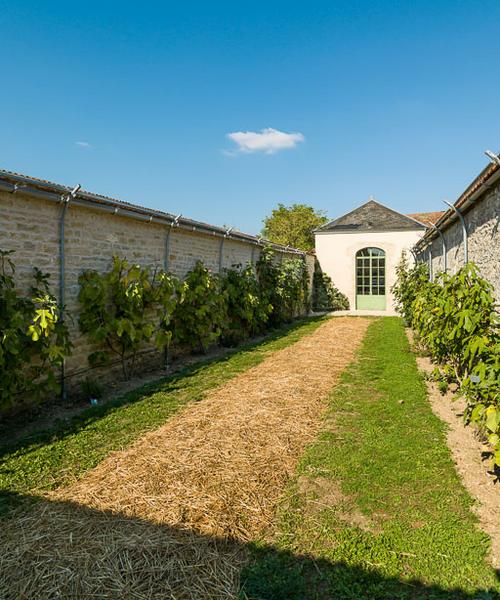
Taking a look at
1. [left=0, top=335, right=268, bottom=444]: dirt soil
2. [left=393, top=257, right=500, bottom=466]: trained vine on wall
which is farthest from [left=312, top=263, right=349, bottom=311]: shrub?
[left=0, top=335, right=268, bottom=444]: dirt soil

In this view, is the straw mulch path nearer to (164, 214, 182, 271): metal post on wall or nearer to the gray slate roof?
(164, 214, 182, 271): metal post on wall

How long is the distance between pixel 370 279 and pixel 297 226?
57.1ft

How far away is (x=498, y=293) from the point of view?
4719mm

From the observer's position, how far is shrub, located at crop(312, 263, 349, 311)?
18.3 metres

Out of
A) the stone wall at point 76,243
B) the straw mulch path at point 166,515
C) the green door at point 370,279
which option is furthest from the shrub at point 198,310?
the green door at point 370,279

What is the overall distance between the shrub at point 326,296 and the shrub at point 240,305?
7953 millimetres

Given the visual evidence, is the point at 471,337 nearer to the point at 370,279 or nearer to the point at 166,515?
the point at 166,515

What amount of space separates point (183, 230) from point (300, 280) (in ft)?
25.5

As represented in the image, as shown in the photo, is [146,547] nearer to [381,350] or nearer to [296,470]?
[296,470]

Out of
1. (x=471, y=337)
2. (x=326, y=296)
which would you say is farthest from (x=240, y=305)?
(x=326, y=296)

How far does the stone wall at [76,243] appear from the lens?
4.77 m

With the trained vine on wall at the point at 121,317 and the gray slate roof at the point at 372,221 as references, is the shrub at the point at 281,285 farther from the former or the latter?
the gray slate roof at the point at 372,221

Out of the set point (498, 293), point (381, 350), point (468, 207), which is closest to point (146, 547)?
point (498, 293)

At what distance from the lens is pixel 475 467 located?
3531mm
